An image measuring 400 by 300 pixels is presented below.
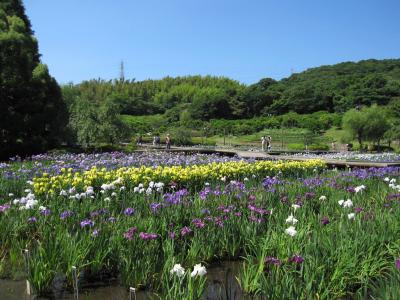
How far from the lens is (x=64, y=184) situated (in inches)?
281

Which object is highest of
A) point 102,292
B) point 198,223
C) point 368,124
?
point 368,124

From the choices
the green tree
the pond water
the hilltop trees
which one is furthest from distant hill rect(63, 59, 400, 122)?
the pond water

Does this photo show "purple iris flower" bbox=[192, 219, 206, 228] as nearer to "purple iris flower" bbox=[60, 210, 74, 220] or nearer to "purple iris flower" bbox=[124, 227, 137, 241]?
"purple iris flower" bbox=[124, 227, 137, 241]

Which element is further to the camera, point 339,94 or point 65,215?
point 339,94

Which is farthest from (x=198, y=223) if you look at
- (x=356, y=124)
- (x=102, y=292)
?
(x=356, y=124)

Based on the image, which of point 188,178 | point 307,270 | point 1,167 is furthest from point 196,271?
point 1,167

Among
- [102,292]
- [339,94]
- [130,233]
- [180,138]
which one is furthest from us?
[339,94]

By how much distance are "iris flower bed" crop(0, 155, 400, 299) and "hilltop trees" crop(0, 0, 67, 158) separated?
14.3 m

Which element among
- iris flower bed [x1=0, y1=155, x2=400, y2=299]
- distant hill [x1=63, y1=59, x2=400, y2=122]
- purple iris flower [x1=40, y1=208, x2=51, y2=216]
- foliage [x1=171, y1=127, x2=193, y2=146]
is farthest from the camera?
distant hill [x1=63, y1=59, x2=400, y2=122]

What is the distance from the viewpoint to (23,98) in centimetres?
2048

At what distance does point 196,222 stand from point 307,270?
1810 mm

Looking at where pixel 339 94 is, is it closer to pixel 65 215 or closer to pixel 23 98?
pixel 23 98

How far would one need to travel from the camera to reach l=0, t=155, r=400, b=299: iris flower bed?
3641 mm

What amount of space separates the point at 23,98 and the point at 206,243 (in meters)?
18.1
